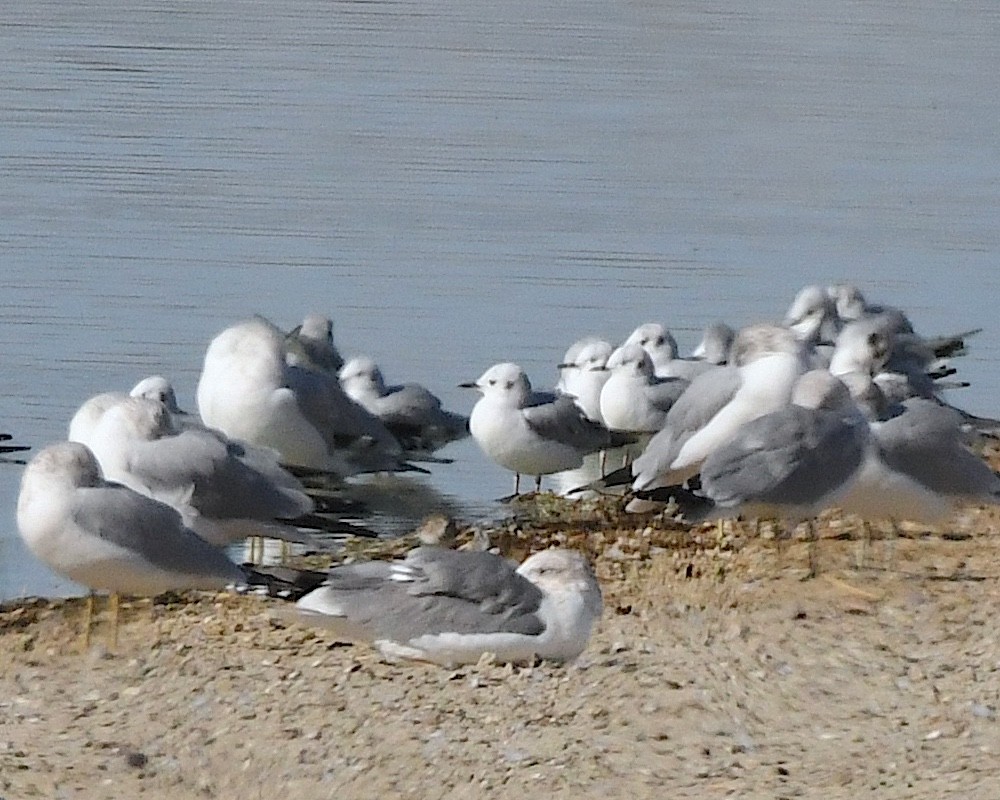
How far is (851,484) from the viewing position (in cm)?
841

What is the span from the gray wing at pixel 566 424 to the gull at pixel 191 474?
2.35 metres

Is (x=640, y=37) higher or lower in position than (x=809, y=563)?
higher

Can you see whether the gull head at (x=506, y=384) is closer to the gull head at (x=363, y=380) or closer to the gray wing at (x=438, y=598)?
the gull head at (x=363, y=380)

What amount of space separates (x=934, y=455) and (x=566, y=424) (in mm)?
2483

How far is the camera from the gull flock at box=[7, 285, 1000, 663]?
7039 millimetres

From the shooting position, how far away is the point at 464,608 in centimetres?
696

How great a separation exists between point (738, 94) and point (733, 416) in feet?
47.8

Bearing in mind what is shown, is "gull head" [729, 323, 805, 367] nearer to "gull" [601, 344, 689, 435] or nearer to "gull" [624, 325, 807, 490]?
"gull" [624, 325, 807, 490]

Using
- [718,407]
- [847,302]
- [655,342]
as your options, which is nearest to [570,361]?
[655,342]

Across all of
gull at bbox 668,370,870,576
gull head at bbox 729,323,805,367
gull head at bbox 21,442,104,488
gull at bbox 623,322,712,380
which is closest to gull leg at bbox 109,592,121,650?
gull head at bbox 21,442,104,488

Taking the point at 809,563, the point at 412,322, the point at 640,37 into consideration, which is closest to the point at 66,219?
the point at 412,322

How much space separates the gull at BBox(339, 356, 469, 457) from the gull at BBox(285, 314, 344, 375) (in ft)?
0.52

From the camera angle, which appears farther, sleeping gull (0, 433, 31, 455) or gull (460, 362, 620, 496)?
gull (460, 362, 620, 496)

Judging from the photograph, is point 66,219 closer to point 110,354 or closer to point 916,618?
point 110,354
